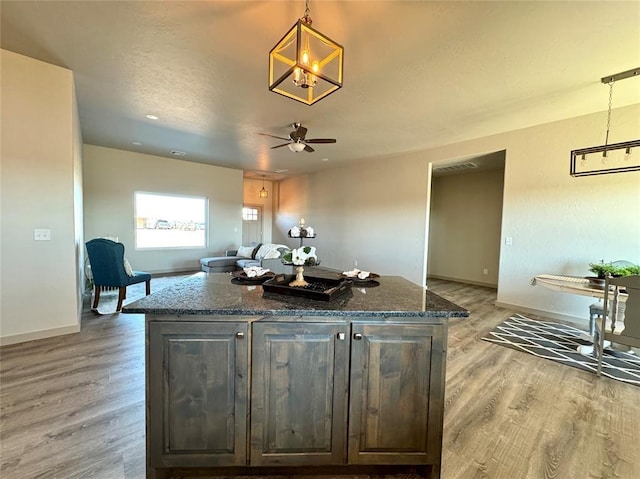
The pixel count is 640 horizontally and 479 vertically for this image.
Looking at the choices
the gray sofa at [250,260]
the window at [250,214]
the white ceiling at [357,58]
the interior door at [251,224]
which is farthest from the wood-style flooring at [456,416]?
the window at [250,214]

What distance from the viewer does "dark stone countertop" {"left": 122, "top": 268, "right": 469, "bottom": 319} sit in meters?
1.25

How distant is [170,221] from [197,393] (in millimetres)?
6528

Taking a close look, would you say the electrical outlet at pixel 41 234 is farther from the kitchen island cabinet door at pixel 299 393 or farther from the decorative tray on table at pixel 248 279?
the kitchen island cabinet door at pixel 299 393

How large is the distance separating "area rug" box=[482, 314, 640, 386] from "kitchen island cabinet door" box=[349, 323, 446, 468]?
7.64 feet

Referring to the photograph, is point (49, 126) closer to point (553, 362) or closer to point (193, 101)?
point (193, 101)

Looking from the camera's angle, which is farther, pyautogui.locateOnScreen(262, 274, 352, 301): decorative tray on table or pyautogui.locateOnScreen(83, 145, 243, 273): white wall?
pyautogui.locateOnScreen(83, 145, 243, 273): white wall

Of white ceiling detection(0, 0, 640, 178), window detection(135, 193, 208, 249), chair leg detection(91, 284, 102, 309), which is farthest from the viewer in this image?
A: window detection(135, 193, 208, 249)

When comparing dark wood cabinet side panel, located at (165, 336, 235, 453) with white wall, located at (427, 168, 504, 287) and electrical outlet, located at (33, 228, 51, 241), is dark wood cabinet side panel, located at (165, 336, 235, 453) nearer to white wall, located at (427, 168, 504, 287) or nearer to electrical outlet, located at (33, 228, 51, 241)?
electrical outlet, located at (33, 228, 51, 241)

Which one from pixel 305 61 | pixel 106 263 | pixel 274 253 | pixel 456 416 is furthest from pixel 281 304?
pixel 274 253

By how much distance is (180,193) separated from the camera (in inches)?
271

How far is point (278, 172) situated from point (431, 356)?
7629mm

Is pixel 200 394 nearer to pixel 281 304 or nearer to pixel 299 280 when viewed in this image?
pixel 281 304

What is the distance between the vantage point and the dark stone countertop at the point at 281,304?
125 centimetres

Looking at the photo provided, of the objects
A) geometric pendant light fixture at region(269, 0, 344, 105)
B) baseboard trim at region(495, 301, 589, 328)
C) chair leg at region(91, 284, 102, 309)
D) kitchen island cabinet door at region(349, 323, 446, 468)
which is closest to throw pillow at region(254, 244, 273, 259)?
chair leg at region(91, 284, 102, 309)
